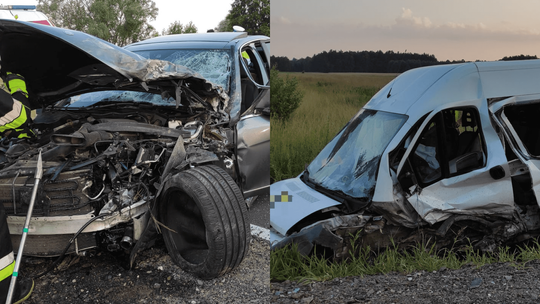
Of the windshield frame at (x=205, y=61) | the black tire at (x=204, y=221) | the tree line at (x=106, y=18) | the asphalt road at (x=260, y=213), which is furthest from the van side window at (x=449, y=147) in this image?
the tree line at (x=106, y=18)

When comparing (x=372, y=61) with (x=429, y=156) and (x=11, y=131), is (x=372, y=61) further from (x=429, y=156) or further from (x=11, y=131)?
(x=11, y=131)

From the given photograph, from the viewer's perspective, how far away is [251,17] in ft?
27.2

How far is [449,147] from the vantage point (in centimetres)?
324

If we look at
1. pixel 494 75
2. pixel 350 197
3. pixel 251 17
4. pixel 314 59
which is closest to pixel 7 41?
pixel 314 59

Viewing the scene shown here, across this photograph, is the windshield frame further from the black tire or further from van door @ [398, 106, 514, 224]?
van door @ [398, 106, 514, 224]

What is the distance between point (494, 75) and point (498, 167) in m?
0.67

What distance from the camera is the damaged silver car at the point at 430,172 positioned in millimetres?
2674

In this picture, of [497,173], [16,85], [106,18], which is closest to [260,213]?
[497,173]

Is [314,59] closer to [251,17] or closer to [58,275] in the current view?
[58,275]

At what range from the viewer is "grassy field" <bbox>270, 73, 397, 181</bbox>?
10.0ft

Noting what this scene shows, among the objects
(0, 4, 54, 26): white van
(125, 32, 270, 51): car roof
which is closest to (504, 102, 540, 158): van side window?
(125, 32, 270, 51): car roof

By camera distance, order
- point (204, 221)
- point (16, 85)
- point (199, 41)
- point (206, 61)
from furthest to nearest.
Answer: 1. point (199, 41)
2. point (206, 61)
3. point (16, 85)
4. point (204, 221)

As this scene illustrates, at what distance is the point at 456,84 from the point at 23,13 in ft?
27.8

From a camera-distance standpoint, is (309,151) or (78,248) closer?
(78,248)
